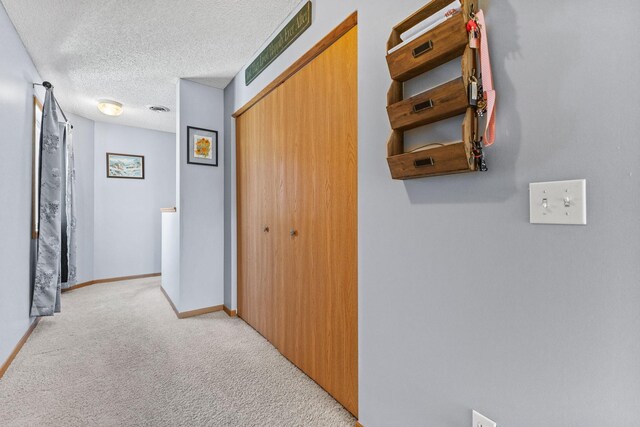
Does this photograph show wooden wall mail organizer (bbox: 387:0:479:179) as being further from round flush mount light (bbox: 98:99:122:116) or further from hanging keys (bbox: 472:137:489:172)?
round flush mount light (bbox: 98:99:122:116)

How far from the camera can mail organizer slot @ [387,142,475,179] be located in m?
0.97

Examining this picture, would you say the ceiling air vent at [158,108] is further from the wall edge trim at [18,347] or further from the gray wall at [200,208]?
the wall edge trim at [18,347]

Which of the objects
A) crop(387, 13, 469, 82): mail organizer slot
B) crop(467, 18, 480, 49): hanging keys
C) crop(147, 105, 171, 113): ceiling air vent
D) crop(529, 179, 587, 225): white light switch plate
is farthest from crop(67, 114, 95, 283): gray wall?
crop(529, 179, 587, 225): white light switch plate

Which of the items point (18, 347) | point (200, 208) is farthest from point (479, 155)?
point (18, 347)

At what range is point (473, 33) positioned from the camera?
950mm

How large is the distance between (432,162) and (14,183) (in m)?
2.90

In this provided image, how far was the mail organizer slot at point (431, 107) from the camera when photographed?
969 mm

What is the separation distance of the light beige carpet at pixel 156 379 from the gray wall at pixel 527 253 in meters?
0.71

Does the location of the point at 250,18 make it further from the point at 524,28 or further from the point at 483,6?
the point at 524,28

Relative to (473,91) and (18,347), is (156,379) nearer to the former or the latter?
(18,347)

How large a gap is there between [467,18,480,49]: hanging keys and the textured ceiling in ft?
4.67

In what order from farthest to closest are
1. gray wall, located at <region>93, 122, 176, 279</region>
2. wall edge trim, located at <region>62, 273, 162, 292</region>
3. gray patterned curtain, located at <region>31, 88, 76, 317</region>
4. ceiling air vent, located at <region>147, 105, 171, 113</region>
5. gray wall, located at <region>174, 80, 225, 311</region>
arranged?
gray wall, located at <region>93, 122, 176, 279</region> < wall edge trim, located at <region>62, 273, 162, 292</region> < ceiling air vent, located at <region>147, 105, 171, 113</region> < gray wall, located at <region>174, 80, 225, 311</region> < gray patterned curtain, located at <region>31, 88, 76, 317</region>

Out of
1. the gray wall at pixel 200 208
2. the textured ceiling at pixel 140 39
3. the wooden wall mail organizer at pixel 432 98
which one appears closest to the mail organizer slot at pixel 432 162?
the wooden wall mail organizer at pixel 432 98

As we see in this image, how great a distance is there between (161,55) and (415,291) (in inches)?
107
